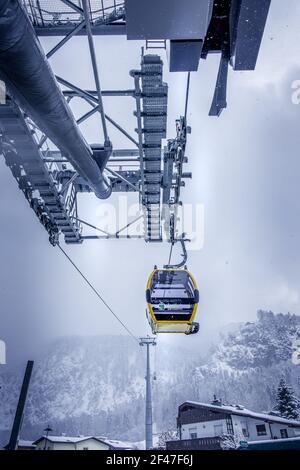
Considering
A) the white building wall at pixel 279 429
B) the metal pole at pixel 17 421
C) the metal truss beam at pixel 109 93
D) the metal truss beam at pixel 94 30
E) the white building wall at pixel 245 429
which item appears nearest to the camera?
the metal truss beam at pixel 94 30

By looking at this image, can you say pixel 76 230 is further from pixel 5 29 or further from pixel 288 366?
pixel 288 366

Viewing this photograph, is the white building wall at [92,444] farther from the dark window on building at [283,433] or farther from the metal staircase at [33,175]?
the metal staircase at [33,175]

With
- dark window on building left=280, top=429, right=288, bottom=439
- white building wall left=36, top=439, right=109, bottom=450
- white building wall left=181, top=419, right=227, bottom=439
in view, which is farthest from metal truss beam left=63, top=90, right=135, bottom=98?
white building wall left=36, top=439, right=109, bottom=450

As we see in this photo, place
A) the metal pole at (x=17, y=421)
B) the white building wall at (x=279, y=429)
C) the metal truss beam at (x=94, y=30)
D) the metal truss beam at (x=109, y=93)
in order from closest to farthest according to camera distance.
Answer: the metal truss beam at (x=94, y=30) < the metal truss beam at (x=109, y=93) < the metal pole at (x=17, y=421) < the white building wall at (x=279, y=429)

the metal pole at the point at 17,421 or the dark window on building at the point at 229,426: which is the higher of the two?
the dark window on building at the point at 229,426

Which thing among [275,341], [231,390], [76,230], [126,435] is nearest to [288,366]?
[231,390]

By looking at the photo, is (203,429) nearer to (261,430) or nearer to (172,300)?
(261,430)

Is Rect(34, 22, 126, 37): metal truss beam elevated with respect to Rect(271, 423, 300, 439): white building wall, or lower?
elevated

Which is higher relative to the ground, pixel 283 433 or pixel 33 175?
pixel 33 175

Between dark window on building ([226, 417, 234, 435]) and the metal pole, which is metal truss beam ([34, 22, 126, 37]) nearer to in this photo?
the metal pole

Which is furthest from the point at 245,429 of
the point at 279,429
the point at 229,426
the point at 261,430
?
the point at 279,429

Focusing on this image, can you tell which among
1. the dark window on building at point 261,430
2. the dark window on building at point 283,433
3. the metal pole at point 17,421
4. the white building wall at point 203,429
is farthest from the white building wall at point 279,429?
the metal pole at point 17,421

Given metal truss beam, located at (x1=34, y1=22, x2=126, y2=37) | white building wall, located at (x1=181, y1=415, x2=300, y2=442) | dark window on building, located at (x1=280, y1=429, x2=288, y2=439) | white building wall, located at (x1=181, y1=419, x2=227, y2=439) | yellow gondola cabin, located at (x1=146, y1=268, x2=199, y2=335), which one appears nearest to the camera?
metal truss beam, located at (x1=34, y1=22, x2=126, y2=37)
